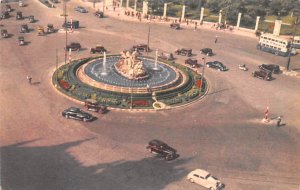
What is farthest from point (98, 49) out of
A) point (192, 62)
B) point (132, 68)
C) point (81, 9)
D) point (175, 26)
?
point (81, 9)

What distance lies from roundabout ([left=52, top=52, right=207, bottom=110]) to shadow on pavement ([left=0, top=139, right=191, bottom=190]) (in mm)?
15852

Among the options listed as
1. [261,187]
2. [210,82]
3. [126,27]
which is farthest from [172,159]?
[126,27]

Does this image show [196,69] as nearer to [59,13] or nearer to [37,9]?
[59,13]

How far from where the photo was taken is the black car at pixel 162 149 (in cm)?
4950

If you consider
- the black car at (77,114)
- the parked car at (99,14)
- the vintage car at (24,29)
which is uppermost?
the parked car at (99,14)

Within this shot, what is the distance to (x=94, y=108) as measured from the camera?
6062 centimetres

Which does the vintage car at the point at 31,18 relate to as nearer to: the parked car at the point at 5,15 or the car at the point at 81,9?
the parked car at the point at 5,15

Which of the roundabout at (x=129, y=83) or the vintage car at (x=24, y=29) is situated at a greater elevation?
the vintage car at (x=24, y=29)

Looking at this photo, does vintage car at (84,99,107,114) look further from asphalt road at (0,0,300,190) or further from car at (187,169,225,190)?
car at (187,169,225,190)

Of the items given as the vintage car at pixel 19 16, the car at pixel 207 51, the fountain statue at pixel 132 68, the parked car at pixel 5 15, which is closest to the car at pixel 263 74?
the car at pixel 207 51

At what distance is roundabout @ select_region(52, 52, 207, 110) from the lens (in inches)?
2549

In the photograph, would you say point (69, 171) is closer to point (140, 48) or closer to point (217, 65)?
point (217, 65)

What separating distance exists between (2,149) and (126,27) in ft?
223

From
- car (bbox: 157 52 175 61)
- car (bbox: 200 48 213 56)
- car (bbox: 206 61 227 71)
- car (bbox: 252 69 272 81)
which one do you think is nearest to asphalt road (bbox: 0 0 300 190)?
car (bbox: 252 69 272 81)
